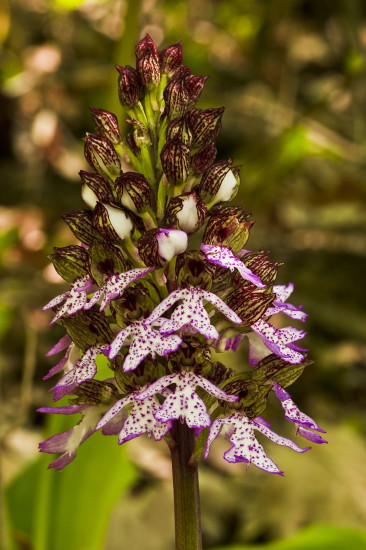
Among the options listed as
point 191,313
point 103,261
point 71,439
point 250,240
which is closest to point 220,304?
point 191,313

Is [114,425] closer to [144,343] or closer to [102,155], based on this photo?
[144,343]

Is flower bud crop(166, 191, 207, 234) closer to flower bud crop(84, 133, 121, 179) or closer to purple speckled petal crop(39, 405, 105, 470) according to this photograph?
flower bud crop(84, 133, 121, 179)

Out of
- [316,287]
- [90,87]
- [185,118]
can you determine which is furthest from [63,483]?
[90,87]

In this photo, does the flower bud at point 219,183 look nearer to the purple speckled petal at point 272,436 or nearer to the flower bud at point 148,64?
the flower bud at point 148,64

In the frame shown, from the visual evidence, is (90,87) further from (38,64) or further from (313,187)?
(313,187)

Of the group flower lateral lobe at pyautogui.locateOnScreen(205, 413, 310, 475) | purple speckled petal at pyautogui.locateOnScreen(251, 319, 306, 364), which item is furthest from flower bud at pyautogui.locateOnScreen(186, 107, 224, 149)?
flower lateral lobe at pyautogui.locateOnScreen(205, 413, 310, 475)

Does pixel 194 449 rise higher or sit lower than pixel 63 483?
lower
